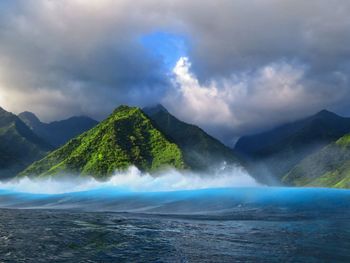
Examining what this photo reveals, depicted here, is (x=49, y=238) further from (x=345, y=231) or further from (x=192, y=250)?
(x=345, y=231)

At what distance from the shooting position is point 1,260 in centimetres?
3494

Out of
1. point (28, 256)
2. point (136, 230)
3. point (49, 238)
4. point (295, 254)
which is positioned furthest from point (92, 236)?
point (295, 254)

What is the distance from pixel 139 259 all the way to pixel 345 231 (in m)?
30.7

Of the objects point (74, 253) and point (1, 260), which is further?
point (74, 253)

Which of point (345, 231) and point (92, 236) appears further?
point (345, 231)

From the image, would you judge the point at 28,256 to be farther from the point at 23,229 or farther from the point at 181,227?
the point at 181,227

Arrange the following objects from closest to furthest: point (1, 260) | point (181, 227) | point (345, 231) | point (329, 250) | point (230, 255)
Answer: point (1, 260) < point (230, 255) < point (329, 250) < point (345, 231) < point (181, 227)

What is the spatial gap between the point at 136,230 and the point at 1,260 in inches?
905

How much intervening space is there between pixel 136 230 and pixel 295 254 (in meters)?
23.8

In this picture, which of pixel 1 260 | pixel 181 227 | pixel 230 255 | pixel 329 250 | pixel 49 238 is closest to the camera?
pixel 1 260

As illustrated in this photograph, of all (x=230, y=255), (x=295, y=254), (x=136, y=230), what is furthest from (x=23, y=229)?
(x=295, y=254)

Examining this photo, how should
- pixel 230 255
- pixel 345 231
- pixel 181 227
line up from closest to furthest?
pixel 230 255 → pixel 345 231 → pixel 181 227

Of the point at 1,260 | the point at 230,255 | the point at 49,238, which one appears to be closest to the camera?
the point at 1,260

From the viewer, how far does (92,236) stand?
161 feet
